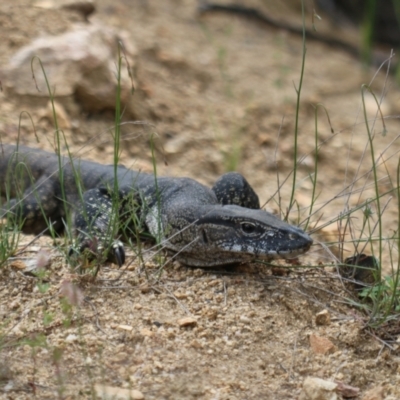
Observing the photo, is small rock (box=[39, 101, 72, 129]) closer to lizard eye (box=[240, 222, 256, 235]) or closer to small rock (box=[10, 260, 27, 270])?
small rock (box=[10, 260, 27, 270])

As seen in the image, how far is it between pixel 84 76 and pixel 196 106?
1.90m

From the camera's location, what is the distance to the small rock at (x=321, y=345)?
469cm

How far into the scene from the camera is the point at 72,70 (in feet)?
27.8

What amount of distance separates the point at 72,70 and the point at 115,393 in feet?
17.2

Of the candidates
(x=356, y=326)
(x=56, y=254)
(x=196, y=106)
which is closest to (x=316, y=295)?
(x=356, y=326)

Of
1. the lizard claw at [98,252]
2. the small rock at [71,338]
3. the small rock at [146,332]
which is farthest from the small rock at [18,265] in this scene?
the small rock at [146,332]

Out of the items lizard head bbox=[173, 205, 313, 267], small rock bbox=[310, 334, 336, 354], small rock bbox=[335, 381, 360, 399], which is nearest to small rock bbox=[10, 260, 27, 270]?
lizard head bbox=[173, 205, 313, 267]

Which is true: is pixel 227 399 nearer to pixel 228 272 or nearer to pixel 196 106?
pixel 228 272

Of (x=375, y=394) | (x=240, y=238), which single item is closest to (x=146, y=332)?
(x=240, y=238)

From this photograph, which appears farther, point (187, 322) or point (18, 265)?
point (18, 265)

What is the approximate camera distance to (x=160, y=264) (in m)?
5.20

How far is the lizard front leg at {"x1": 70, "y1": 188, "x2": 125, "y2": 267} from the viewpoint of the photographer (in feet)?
16.4

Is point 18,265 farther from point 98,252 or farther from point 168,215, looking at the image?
point 168,215

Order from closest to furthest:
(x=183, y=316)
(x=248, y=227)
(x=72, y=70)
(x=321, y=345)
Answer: (x=321, y=345)
(x=183, y=316)
(x=248, y=227)
(x=72, y=70)
